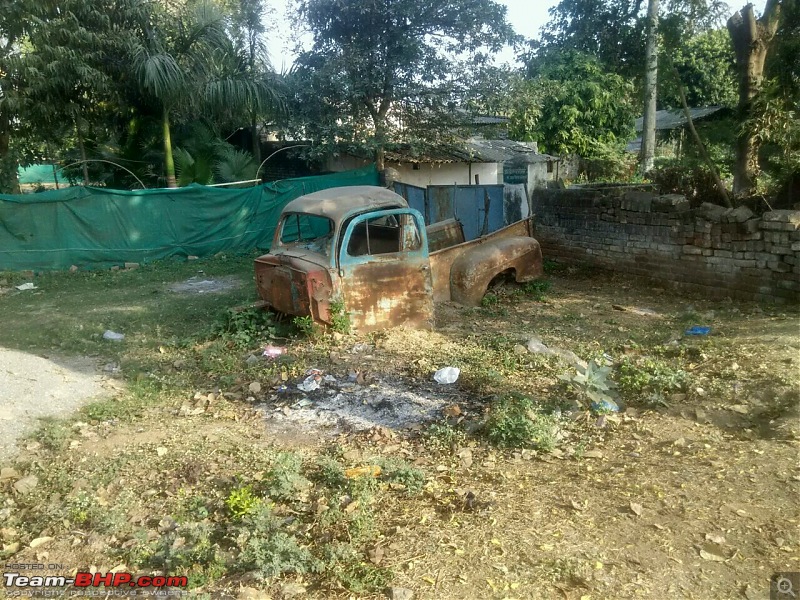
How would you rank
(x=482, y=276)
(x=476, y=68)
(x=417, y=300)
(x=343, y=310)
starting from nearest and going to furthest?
1. (x=343, y=310)
2. (x=417, y=300)
3. (x=482, y=276)
4. (x=476, y=68)

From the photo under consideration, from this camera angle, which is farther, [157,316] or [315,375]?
[157,316]

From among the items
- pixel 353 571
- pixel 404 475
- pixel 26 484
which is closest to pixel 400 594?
pixel 353 571

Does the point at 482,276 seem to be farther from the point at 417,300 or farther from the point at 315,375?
the point at 315,375

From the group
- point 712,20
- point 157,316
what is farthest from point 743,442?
point 712,20

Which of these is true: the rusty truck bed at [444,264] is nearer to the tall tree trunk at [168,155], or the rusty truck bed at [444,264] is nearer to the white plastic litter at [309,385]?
the white plastic litter at [309,385]

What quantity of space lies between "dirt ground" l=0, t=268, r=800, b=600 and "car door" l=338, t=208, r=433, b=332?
0.72ft

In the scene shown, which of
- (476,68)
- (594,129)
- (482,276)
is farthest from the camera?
(594,129)

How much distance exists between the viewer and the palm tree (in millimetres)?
13000

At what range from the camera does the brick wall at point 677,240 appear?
7488mm

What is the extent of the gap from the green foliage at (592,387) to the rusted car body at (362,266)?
2.44 m

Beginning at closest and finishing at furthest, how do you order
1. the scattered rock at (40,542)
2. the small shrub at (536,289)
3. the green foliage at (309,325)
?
the scattered rock at (40,542) → the green foliage at (309,325) → the small shrub at (536,289)

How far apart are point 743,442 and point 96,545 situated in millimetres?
4108

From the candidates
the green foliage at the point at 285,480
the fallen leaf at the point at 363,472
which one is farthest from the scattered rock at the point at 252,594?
the fallen leaf at the point at 363,472

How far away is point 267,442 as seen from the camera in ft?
15.3
